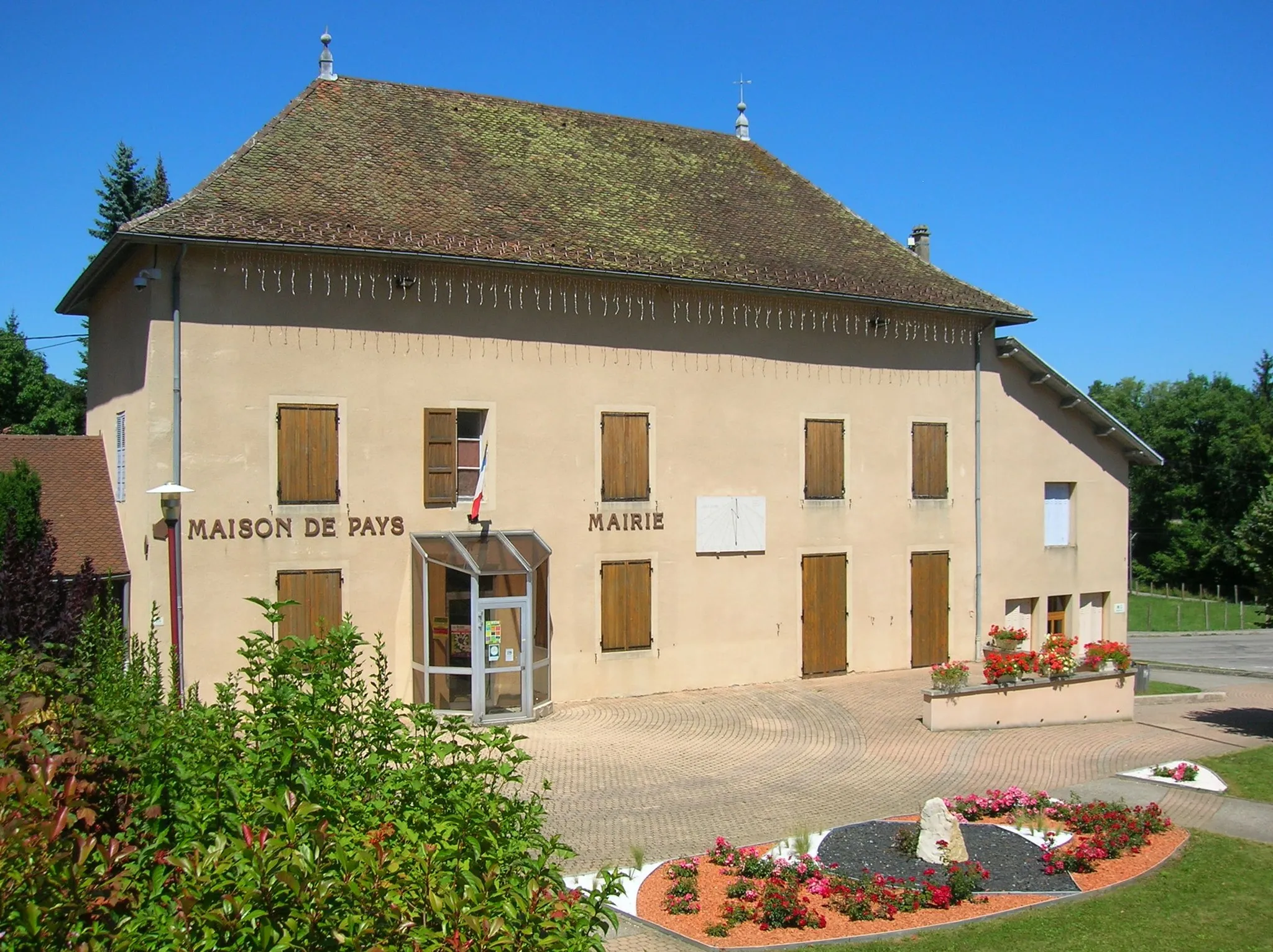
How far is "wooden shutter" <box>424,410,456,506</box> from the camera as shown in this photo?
57.0 ft

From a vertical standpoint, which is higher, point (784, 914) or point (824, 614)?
point (824, 614)

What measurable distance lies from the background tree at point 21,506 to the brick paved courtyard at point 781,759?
8001 millimetres

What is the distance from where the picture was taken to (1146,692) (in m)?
22.6

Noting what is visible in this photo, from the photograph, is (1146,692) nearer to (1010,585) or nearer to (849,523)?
(1010,585)

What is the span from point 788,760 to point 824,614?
580cm

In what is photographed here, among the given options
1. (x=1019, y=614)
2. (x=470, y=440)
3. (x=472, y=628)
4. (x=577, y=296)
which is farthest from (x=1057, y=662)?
(x=470, y=440)

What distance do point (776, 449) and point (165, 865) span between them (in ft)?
55.1

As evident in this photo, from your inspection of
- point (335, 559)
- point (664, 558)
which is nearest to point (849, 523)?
point (664, 558)

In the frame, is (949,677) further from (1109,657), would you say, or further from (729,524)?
(729,524)

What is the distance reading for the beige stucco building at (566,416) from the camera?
16.2 meters

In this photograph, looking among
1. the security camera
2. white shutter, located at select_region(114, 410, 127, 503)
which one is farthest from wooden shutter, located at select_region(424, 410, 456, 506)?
white shutter, located at select_region(114, 410, 127, 503)

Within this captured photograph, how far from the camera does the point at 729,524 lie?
19.9 meters

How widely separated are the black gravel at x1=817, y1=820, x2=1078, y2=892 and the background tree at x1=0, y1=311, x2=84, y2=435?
34016mm

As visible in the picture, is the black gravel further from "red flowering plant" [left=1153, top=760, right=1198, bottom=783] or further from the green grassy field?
the green grassy field
